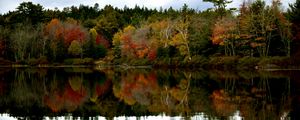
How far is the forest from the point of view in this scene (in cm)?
6444

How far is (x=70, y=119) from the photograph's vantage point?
19859mm

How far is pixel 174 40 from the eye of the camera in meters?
77.8

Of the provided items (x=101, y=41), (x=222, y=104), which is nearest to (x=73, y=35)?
(x=101, y=41)

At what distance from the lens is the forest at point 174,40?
64.4 metres

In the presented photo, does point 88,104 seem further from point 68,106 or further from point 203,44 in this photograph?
point 203,44

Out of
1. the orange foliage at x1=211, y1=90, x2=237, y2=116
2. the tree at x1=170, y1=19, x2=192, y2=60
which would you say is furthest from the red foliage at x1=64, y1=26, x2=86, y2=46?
the orange foliage at x1=211, y1=90, x2=237, y2=116

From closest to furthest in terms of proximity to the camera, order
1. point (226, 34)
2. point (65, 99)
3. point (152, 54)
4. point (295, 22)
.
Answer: point (65, 99) < point (295, 22) < point (226, 34) < point (152, 54)

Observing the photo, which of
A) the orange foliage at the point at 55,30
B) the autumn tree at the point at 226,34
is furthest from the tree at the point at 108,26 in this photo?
the autumn tree at the point at 226,34

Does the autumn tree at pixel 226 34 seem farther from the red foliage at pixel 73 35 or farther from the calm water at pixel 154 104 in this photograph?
the red foliage at pixel 73 35

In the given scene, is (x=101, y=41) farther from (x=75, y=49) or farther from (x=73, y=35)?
(x=75, y=49)

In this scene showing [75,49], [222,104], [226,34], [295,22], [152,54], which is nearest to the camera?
[222,104]

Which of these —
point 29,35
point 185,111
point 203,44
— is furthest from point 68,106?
point 29,35

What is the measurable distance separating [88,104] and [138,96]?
4827 millimetres

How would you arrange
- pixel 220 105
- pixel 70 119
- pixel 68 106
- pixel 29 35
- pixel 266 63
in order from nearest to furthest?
pixel 70 119, pixel 220 105, pixel 68 106, pixel 266 63, pixel 29 35
